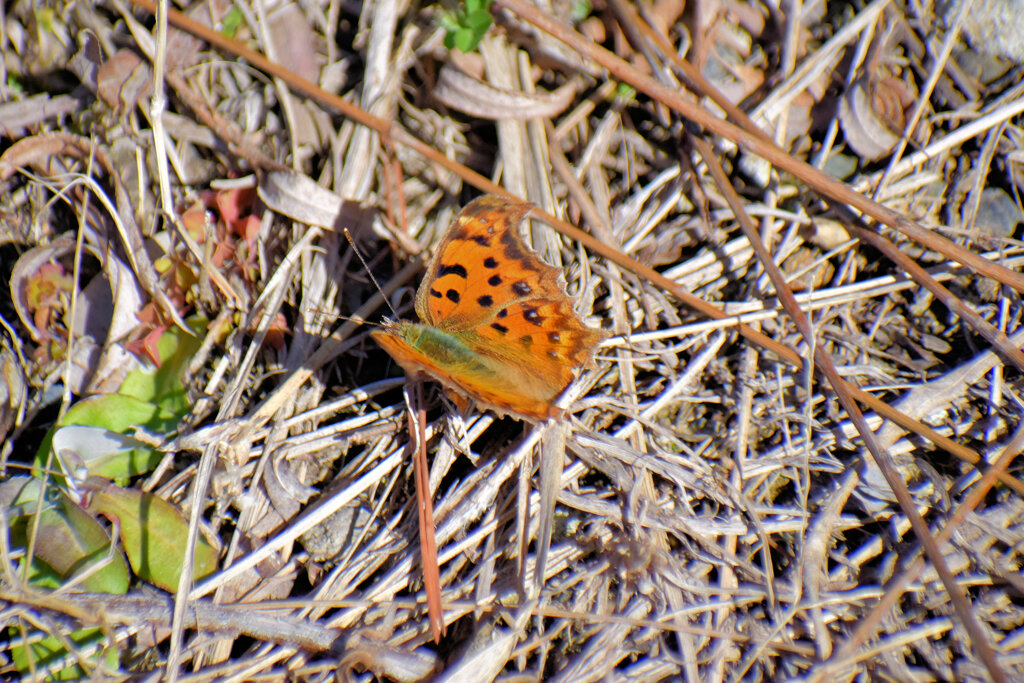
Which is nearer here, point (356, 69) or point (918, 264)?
point (918, 264)

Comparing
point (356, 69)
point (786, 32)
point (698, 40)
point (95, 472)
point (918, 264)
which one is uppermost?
point (786, 32)

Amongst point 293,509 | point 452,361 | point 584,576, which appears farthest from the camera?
point 452,361

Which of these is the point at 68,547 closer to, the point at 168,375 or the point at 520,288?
the point at 168,375

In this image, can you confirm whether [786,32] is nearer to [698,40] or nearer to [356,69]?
[698,40]

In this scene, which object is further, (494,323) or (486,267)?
(494,323)

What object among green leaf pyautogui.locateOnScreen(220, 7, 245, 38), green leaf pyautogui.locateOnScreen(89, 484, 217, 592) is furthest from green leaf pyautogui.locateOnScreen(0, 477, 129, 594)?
green leaf pyautogui.locateOnScreen(220, 7, 245, 38)

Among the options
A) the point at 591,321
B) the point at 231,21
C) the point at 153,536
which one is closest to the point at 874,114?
the point at 591,321

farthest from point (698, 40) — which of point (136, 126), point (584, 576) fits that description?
point (136, 126)

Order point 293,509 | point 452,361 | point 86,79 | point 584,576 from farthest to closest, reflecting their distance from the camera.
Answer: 1. point 86,79
2. point 452,361
3. point 293,509
4. point 584,576
